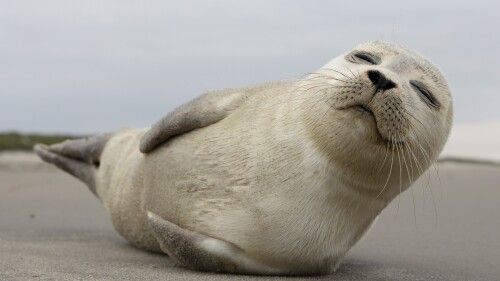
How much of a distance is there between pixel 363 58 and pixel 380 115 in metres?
0.70

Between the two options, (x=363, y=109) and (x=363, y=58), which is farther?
(x=363, y=58)

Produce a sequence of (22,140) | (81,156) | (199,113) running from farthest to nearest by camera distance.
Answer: (22,140) < (81,156) < (199,113)

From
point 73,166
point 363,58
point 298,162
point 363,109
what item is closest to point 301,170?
point 298,162

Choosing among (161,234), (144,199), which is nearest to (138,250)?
(144,199)

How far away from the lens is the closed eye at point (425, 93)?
13.8 feet

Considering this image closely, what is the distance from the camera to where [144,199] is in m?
5.05

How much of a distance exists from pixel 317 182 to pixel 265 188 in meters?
0.27

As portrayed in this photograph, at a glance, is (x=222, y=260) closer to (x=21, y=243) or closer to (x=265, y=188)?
(x=265, y=188)

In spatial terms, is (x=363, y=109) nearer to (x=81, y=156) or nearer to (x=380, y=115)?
(x=380, y=115)

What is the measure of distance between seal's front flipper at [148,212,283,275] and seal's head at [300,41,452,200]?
0.65 meters

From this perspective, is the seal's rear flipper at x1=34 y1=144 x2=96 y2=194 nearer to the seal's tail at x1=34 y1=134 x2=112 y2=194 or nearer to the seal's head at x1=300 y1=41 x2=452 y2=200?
the seal's tail at x1=34 y1=134 x2=112 y2=194

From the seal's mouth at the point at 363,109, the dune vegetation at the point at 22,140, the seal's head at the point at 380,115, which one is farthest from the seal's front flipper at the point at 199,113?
the dune vegetation at the point at 22,140

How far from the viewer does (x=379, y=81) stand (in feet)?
12.6

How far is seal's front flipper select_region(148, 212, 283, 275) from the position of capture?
14.3 feet
